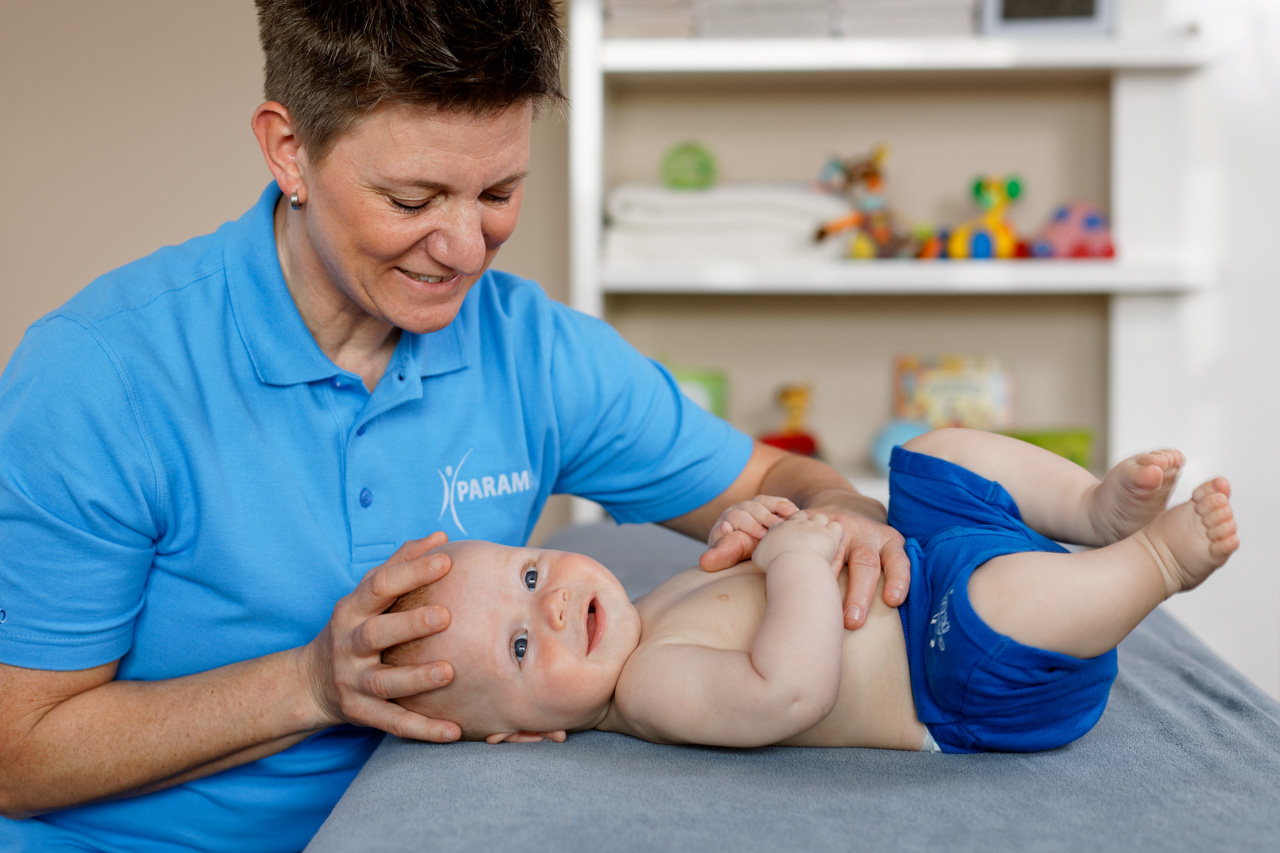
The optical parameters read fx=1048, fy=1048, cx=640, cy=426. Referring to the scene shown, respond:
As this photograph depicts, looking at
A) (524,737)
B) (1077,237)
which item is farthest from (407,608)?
(1077,237)

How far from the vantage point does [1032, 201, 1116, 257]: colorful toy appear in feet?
7.43

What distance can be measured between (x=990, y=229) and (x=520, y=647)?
1.62 m

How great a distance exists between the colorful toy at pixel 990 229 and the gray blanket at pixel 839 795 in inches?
52.1

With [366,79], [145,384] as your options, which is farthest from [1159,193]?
[145,384]

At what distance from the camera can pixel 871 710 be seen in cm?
103

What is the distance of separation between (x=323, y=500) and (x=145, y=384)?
216mm

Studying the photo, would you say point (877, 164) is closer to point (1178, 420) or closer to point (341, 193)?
point (1178, 420)

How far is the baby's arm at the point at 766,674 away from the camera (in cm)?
95

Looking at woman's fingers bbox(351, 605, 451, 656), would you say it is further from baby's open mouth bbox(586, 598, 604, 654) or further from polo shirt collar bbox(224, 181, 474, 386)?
polo shirt collar bbox(224, 181, 474, 386)

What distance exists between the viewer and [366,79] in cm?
97

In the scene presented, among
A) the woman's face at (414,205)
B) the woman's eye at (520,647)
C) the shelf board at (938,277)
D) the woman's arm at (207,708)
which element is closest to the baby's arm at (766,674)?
the woman's eye at (520,647)

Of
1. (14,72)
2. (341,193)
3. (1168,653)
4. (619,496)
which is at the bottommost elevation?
(1168,653)

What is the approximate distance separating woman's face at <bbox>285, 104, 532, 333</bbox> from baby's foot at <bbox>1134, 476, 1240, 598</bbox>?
2.29ft

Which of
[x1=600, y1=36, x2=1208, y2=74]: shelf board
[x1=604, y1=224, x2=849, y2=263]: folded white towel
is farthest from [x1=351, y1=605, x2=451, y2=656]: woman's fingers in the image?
[x1=600, y1=36, x2=1208, y2=74]: shelf board
